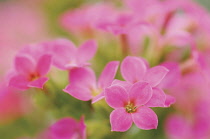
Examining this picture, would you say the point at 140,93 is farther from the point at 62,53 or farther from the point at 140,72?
the point at 62,53

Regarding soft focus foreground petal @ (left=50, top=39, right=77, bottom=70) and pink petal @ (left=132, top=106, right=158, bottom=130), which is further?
soft focus foreground petal @ (left=50, top=39, right=77, bottom=70)

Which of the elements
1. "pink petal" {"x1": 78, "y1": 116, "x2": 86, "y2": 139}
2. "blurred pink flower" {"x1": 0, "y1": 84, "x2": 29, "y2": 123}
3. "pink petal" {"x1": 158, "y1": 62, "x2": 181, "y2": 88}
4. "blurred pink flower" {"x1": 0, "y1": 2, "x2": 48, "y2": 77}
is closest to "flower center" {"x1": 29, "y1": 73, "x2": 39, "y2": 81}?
"pink petal" {"x1": 78, "y1": 116, "x2": 86, "y2": 139}

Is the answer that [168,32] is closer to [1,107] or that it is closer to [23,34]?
[1,107]

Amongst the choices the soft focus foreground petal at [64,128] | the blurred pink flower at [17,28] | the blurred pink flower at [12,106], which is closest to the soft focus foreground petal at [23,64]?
the soft focus foreground petal at [64,128]

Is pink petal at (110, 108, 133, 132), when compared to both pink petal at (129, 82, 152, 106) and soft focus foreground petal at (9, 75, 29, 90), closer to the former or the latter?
pink petal at (129, 82, 152, 106)

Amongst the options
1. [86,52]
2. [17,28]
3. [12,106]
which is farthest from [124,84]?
[17,28]

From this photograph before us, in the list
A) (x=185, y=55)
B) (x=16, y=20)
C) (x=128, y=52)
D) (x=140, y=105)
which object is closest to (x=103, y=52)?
(x=128, y=52)
